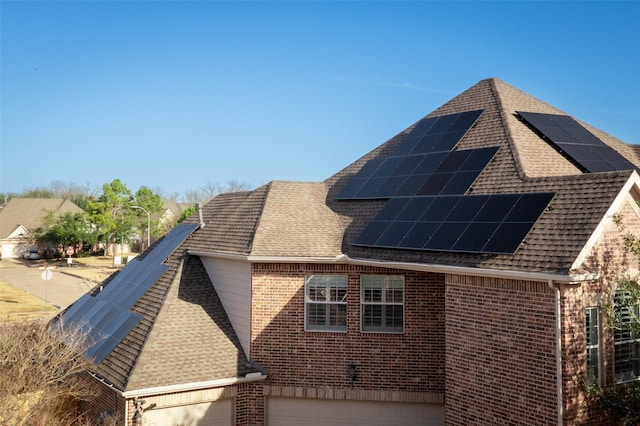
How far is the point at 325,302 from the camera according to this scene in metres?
14.9

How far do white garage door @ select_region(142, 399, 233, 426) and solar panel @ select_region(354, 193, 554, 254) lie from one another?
5590 millimetres

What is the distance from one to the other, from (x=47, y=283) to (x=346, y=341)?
4220 centimetres

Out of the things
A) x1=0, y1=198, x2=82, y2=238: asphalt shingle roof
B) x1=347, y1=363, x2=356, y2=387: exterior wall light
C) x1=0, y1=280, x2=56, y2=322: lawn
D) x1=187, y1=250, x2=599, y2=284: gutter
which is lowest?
x1=0, y1=280, x2=56, y2=322: lawn

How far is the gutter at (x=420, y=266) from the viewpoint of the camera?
9.89 meters

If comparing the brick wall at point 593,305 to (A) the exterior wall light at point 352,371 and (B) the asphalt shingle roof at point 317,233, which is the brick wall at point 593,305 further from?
(A) the exterior wall light at point 352,371

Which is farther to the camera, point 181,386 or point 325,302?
point 325,302

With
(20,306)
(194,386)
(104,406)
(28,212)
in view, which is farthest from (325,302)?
(28,212)

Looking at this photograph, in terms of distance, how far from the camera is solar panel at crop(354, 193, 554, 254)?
11570 millimetres

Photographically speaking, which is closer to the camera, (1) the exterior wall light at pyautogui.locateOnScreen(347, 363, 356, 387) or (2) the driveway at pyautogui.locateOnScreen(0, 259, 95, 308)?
(1) the exterior wall light at pyautogui.locateOnScreen(347, 363, 356, 387)

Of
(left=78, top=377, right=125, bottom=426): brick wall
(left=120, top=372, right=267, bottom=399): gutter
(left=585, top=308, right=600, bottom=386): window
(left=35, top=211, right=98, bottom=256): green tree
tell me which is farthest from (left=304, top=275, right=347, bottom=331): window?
(left=35, top=211, right=98, bottom=256): green tree

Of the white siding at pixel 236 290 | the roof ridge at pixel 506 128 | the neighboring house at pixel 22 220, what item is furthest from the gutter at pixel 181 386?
the neighboring house at pixel 22 220

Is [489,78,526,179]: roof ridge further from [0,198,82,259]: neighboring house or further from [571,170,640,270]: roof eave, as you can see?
[0,198,82,259]: neighboring house

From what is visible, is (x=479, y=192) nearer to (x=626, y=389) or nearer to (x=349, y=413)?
(x=626, y=389)

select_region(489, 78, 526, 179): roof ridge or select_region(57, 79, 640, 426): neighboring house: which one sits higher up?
select_region(489, 78, 526, 179): roof ridge
